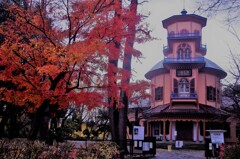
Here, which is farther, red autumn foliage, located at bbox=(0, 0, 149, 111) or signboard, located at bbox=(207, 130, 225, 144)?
signboard, located at bbox=(207, 130, 225, 144)

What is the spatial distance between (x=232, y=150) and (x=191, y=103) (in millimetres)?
25665

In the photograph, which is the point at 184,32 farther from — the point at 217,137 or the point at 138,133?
the point at 217,137

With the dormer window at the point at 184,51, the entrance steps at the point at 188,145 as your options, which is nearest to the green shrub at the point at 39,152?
the entrance steps at the point at 188,145

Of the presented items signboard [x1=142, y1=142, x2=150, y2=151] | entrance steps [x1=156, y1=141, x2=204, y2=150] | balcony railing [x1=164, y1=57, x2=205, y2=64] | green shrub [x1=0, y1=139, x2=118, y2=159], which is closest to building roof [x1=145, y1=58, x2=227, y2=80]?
balcony railing [x1=164, y1=57, x2=205, y2=64]

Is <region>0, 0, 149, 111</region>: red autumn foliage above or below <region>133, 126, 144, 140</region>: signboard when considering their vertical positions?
above

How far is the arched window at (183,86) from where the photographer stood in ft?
117

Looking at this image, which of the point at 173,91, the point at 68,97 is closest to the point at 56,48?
the point at 68,97

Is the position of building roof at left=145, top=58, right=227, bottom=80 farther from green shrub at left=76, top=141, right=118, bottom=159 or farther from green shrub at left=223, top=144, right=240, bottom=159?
green shrub at left=76, top=141, right=118, bottom=159

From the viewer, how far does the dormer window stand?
36.2 metres

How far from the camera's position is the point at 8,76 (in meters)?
12.1

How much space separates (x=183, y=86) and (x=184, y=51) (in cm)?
427

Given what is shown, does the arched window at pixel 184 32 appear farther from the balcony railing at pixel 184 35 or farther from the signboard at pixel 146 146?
the signboard at pixel 146 146

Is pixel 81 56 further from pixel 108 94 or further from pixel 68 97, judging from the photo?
pixel 108 94

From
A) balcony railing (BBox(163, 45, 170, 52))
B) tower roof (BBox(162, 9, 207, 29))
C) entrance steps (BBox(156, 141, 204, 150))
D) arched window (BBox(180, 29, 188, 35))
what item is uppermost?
tower roof (BBox(162, 9, 207, 29))
